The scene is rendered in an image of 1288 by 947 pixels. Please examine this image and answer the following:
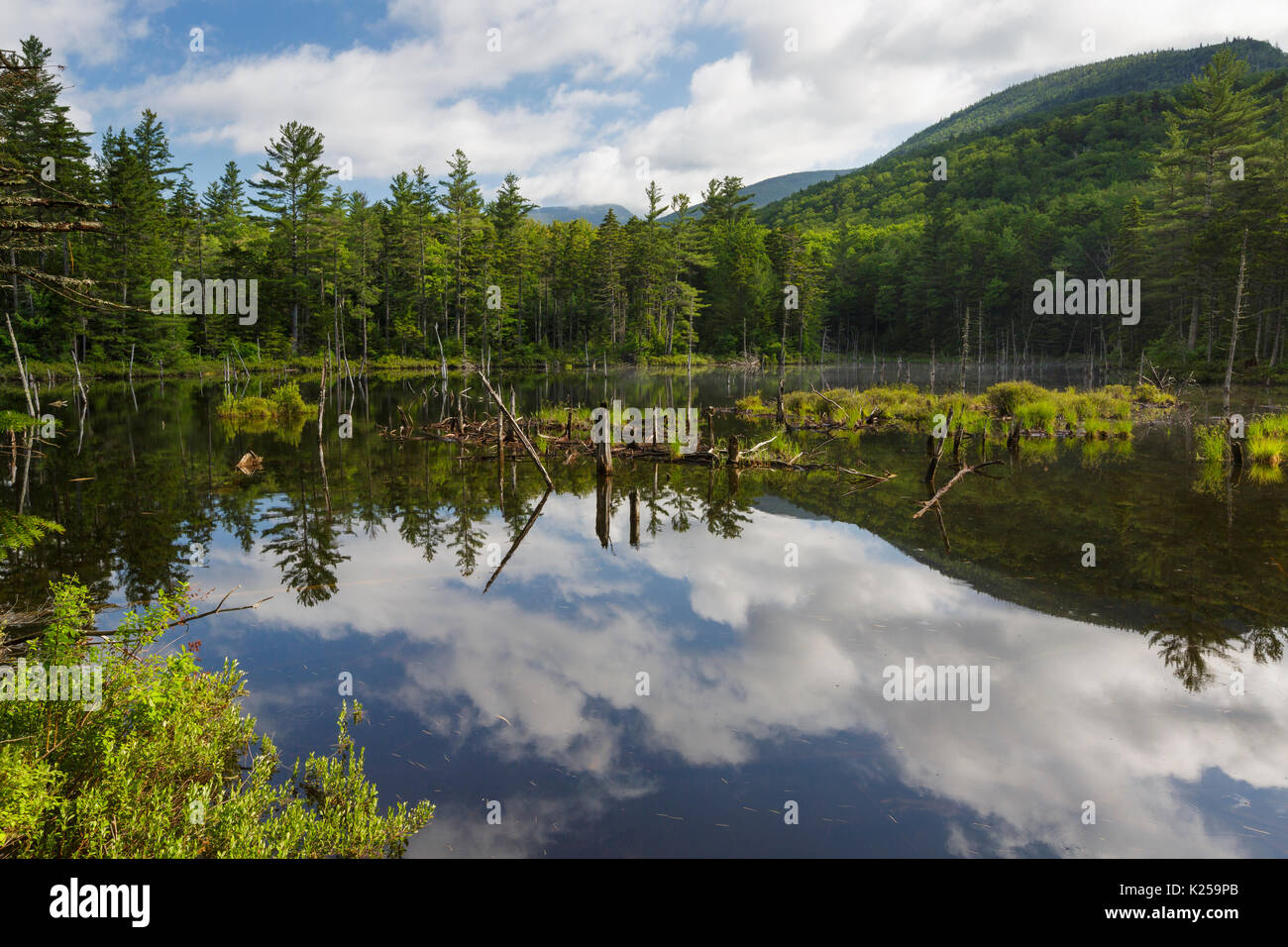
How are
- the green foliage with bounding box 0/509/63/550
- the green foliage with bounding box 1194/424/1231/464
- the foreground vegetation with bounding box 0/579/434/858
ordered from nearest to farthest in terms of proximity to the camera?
the foreground vegetation with bounding box 0/579/434/858 → the green foliage with bounding box 0/509/63/550 → the green foliage with bounding box 1194/424/1231/464

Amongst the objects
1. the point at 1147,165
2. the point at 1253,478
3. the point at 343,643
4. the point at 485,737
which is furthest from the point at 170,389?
the point at 1147,165

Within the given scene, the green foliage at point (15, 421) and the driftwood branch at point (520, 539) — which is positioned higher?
the green foliage at point (15, 421)

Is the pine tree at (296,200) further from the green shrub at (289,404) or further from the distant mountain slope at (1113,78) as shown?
the distant mountain slope at (1113,78)

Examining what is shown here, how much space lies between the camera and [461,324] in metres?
78.2

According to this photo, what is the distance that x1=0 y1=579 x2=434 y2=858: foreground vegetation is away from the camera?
158 inches

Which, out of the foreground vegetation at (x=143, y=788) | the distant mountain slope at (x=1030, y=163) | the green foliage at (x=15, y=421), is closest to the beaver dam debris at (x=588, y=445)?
the green foliage at (x=15, y=421)

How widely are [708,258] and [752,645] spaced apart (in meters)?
92.0

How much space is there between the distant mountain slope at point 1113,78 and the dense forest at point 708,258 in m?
40.3

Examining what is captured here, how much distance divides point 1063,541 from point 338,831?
13.0 metres

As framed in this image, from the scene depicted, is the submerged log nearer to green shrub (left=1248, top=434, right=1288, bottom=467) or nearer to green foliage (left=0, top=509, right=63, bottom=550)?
green foliage (left=0, top=509, right=63, bottom=550)

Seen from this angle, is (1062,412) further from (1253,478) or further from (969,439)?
(1253,478)

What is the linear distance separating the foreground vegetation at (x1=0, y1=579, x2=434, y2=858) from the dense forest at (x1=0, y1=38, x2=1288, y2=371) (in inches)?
1225

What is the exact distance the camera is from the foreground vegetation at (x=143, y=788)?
13.2ft

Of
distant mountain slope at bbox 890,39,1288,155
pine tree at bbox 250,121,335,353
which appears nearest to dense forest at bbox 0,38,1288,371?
pine tree at bbox 250,121,335,353
